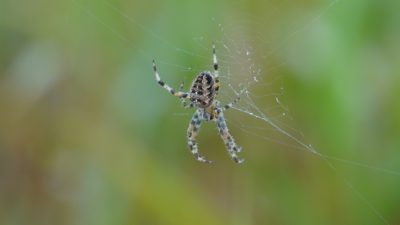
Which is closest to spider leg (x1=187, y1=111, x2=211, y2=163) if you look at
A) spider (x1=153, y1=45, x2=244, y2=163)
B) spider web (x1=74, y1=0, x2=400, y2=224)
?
spider (x1=153, y1=45, x2=244, y2=163)

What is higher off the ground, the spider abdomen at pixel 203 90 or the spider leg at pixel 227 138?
the spider abdomen at pixel 203 90

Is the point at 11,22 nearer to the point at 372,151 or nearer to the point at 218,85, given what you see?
the point at 218,85

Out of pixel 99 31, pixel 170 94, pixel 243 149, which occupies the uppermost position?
pixel 99 31

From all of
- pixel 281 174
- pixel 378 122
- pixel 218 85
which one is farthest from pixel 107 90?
pixel 378 122

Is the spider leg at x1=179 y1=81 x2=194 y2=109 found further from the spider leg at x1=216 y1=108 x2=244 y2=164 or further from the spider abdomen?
the spider leg at x1=216 y1=108 x2=244 y2=164

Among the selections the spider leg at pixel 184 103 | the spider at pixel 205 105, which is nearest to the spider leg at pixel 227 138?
the spider at pixel 205 105

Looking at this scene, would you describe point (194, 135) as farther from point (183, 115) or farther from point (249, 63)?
point (249, 63)

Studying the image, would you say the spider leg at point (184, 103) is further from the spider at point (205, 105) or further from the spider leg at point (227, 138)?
the spider leg at point (227, 138)
